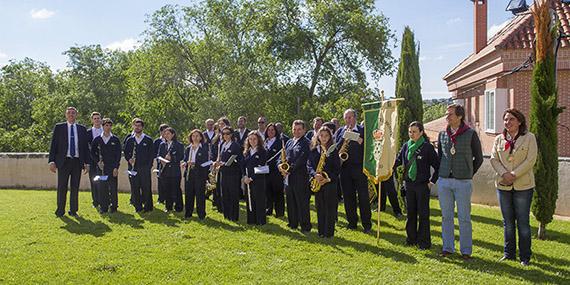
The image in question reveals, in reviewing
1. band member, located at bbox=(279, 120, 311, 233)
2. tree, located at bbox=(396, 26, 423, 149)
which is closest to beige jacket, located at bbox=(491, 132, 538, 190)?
band member, located at bbox=(279, 120, 311, 233)

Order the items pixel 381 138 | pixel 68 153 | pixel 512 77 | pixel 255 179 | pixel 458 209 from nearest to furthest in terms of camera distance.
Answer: pixel 458 209, pixel 381 138, pixel 255 179, pixel 68 153, pixel 512 77

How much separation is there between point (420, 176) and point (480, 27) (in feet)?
46.3

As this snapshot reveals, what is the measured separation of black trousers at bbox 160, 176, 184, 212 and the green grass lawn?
103 cm

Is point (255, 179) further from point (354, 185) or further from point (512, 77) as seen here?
point (512, 77)

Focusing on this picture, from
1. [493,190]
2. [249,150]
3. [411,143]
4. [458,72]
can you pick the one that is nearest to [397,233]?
[411,143]

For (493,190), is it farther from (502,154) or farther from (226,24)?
(226,24)

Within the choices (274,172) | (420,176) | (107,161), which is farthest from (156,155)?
(420,176)

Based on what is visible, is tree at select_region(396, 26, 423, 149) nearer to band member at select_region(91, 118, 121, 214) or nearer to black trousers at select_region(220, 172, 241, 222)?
black trousers at select_region(220, 172, 241, 222)

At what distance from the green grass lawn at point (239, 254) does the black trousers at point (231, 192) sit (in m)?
0.24

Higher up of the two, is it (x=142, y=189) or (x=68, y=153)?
(x=68, y=153)

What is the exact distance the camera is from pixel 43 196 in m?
14.5

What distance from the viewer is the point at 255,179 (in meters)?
9.54

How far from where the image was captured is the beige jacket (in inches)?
263

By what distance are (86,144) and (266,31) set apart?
50.1ft
